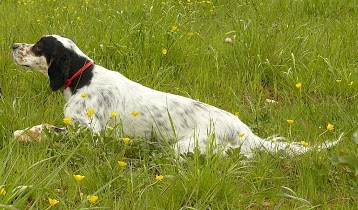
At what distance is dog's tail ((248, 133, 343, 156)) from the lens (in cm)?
395

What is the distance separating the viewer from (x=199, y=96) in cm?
539

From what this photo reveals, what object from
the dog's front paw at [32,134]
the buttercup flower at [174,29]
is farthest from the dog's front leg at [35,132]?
the buttercup flower at [174,29]

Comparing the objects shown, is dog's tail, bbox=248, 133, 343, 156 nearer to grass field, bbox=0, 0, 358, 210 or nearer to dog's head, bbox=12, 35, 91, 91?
grass field, bbox=0, 0, 358, 210

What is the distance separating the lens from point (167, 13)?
22.7 feet

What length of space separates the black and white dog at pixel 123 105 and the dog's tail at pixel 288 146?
0.02m

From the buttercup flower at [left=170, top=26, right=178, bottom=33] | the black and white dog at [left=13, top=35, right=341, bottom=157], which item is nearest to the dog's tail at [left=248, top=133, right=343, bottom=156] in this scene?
the black and white dog at [left=13, top=35, right=341, bottom=157]

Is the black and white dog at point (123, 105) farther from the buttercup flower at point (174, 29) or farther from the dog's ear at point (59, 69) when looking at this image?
the buttercup flower at point (174, 29)

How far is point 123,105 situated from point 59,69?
1.98ft

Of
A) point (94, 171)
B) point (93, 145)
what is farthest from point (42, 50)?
point (94, 171)

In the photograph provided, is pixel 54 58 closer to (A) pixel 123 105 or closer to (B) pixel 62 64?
(B) pixel 62 64

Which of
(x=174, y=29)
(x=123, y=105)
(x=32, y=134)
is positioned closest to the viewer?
(x=32, y=134)

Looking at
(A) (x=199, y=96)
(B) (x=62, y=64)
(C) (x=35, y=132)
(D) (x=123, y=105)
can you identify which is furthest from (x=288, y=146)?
(B) (x=62, y=64)

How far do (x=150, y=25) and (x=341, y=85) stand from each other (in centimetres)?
215

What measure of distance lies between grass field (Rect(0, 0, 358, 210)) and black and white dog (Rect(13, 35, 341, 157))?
260mm
